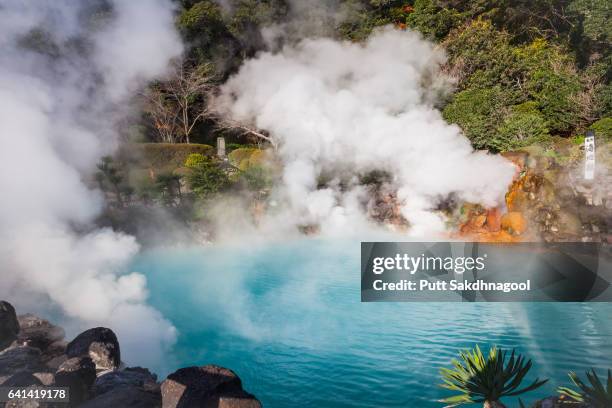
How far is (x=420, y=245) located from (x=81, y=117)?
9811 mm

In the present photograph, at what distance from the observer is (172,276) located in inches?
363

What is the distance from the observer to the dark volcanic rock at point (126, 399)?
13.0 feet

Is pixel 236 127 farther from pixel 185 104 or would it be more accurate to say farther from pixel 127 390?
pixel 127 390

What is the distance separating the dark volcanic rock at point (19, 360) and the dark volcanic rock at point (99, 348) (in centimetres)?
41

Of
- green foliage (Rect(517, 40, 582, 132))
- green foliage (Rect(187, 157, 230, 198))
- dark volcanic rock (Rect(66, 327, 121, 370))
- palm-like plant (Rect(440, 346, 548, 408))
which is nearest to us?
palm-like plant (Rect(440, 346, 548, 408))

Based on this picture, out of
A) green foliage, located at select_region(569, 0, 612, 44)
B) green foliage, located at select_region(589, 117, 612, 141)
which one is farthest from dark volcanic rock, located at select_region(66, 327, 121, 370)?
green foliage, located at select_region(569, 0, 612, 44)

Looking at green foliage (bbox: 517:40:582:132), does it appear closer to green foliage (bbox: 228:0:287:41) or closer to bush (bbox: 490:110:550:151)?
bush (bbox: 490:110:550:151)

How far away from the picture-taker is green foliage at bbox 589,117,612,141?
16.1 metres

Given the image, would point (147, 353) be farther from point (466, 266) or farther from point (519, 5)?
point (519, 5)

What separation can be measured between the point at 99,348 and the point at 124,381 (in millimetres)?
831

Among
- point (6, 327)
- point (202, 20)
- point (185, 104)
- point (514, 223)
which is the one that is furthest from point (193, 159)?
point (514, 223)

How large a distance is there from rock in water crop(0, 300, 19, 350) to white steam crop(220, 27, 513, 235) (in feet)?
34.4

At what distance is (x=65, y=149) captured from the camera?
6.15m

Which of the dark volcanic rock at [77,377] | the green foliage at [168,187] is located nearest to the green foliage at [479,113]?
the green foliage at [168,187]
